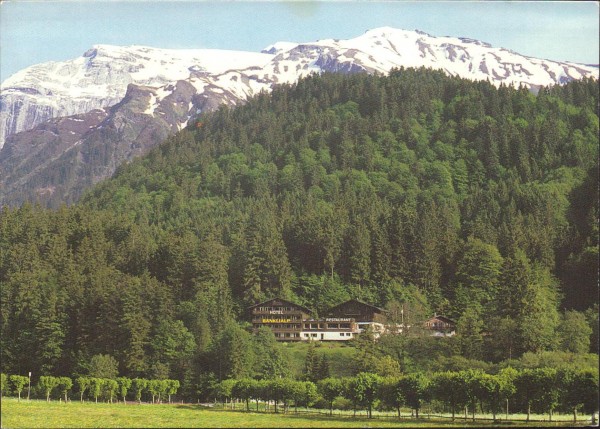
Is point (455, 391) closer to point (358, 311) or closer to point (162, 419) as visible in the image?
point (162, 419)

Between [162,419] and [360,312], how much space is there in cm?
5669

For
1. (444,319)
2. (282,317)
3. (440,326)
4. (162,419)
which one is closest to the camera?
(162,419)

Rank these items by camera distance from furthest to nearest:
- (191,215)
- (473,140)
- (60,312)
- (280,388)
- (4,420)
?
(473,140)
(191,215)
(60,312)
(280,388)
(4,420)

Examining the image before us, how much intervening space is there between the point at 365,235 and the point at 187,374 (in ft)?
139

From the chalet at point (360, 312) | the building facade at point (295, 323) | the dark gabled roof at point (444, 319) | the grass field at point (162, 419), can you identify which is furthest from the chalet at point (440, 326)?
the grass field at point (162, 419)

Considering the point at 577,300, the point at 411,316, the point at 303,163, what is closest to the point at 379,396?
the point at 411,316

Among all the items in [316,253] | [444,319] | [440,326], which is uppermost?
[316,253]

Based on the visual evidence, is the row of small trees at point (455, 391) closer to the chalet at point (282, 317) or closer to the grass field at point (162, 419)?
the grass field at point (162, 419)

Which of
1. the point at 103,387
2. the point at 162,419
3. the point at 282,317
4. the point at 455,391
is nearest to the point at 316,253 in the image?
the point at 282,317

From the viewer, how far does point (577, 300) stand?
118625mm

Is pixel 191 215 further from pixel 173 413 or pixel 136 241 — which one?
pixel 173 413

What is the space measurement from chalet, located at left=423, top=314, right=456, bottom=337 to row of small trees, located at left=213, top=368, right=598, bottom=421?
2459cm

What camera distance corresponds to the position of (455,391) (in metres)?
76.0

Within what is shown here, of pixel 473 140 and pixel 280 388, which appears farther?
pixel 473 140
